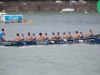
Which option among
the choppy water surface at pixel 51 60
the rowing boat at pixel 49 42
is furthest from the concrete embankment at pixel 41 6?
the rowing boat at pixel 49 42

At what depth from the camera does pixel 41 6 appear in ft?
482

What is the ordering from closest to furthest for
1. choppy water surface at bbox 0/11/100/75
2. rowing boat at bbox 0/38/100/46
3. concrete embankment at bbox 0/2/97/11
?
choppy water surface at bbox 0/11/100/75 < rowing boat at bbox 0/38/100/46 < concrete embankment at bbox 0/2/97/11

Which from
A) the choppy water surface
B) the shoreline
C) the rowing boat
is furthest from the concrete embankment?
the rowing boat

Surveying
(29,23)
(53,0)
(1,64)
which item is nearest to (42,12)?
(53,0)

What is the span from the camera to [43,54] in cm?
6688

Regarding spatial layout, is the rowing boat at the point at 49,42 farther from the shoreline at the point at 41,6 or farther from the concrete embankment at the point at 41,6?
the concrete embankment at the point at 41,6

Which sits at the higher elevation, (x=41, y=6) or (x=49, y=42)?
(x=41, y=6)

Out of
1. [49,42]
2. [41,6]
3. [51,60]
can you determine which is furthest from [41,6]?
[51,60]

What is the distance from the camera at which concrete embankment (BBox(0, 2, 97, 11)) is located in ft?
478

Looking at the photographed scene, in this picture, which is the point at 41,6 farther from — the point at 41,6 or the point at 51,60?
the point at 51,60

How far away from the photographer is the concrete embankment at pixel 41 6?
145750 mm

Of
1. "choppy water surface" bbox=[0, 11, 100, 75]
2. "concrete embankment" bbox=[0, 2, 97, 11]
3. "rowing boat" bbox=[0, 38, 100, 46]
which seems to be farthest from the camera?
"concrete embankment" bbox=[0, 2, 97, 11]

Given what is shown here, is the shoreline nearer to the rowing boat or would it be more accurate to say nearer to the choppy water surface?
the choppy water surface

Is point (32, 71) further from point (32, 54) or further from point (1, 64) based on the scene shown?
point (32, 54)
